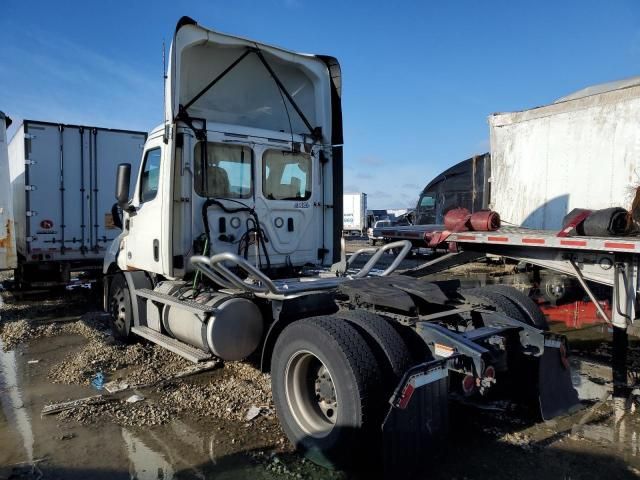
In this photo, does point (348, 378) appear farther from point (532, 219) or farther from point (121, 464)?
point (532, 219)

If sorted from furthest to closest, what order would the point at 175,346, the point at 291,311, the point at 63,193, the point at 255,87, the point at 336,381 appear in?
the point at 63,193 < the point at 255,87 < the point at 175,346 < the point at 291,311 < the point at 336,381

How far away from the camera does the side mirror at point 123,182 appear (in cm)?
602

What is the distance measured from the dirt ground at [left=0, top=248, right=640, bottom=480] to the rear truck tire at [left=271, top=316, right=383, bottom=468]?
0.67 feet

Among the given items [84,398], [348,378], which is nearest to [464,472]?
[348,378]

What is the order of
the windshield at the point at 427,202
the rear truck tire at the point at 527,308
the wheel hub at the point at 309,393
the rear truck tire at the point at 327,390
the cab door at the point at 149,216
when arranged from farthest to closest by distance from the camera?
the windshield at the point at 427,202, the cab door at the point at 149,216, the rear truck tire at the point at 527,308, the wheel hub at the point at 309,393, the rear truck tire at the point at 327,390

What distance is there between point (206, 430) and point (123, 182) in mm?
3337

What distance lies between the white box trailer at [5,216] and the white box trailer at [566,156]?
8125 mm

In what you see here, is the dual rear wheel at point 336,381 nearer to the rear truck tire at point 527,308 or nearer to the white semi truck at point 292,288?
the white semi truck at point 292,288

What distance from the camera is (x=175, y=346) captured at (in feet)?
17.5

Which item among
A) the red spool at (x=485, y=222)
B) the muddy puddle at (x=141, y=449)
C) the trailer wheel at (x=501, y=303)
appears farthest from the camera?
the red spool at (x=485, y=222)

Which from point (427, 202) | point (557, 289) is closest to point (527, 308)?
point (557, 289)

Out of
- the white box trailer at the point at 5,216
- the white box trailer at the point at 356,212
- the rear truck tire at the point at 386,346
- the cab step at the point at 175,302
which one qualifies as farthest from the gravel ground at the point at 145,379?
the white box trailer at the point at 356,212

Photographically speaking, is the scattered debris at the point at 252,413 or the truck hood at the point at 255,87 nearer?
the scattered debris at the point at 252,413

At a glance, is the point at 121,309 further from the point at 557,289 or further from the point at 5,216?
the point at 557,289
